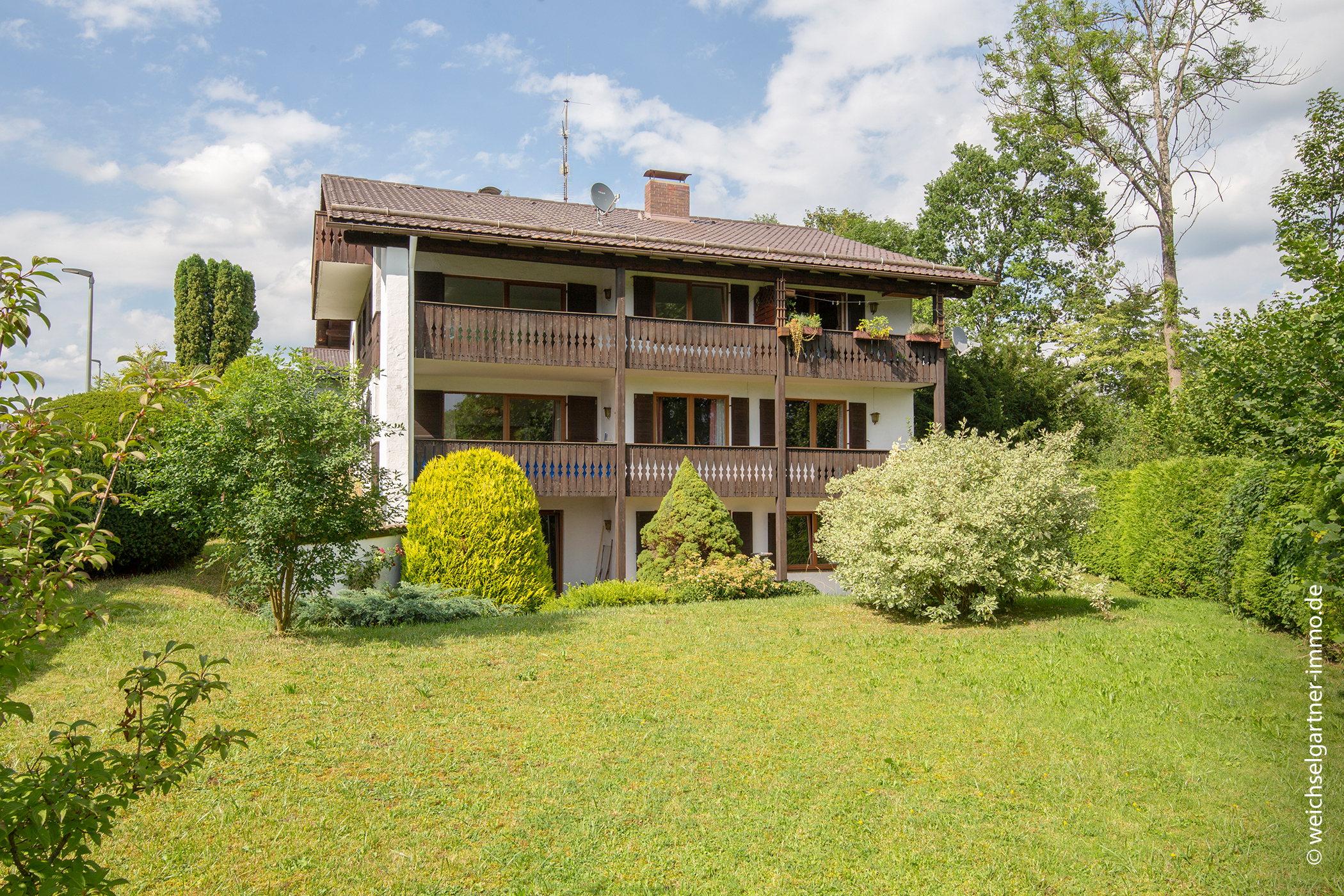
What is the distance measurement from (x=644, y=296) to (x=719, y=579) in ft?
25.8

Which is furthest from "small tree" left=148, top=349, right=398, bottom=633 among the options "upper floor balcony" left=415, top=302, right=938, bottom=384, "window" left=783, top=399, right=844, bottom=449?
"window" left=783, top=399, right=844, bottom=449

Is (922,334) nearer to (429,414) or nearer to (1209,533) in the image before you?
(1209,533)

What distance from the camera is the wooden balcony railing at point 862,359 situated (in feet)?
65.7

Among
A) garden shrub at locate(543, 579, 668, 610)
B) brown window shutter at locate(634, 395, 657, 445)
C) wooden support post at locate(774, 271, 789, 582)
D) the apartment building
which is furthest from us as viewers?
brown window shutter at locate(634, 395, 657, 445)

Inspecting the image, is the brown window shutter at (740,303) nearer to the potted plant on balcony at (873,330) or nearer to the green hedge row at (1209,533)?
the potted plant on balcony at (873,330)

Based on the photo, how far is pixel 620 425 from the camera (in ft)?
58.9

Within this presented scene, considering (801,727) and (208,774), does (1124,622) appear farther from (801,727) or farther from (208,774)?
(208,774)

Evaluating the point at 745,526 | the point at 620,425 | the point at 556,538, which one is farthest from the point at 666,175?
the point at 556,538

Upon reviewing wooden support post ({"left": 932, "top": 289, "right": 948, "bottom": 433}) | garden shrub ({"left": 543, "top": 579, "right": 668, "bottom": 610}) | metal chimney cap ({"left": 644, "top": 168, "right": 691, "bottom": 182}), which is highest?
metal chimney cap ({"left": 644, "top": 168, "right": 691, "bottom": 182})

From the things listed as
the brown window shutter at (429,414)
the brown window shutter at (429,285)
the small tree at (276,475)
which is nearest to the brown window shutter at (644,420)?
the brown window shutter at (429,414)

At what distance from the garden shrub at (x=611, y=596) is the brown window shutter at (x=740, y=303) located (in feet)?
27.9

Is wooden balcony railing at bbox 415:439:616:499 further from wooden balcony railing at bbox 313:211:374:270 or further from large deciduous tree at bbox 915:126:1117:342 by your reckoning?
large deciduous tree at bbox 915:126:1117:342

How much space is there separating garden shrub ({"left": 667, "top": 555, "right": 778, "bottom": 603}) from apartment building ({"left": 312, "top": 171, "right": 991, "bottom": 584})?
246 centimetres

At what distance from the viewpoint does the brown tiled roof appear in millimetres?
16875
